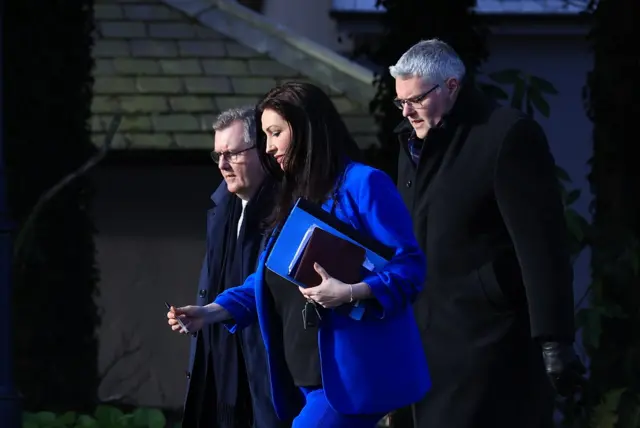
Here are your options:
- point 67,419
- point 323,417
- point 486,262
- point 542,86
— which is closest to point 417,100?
point 486,262

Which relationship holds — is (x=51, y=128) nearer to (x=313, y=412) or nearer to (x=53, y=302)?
(x=53, y=302)

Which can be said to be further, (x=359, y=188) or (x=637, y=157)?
(x=637, y=157)

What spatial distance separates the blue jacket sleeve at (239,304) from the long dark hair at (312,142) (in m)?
0.74

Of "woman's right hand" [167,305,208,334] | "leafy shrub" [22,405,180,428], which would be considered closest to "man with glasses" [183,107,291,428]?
"woman's right hand" [167,305,208,334]

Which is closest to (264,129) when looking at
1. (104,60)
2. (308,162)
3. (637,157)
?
(308,162)

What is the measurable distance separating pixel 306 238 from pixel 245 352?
1572mm

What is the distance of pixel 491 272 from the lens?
5320 millimetres

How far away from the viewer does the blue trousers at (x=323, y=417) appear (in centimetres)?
457

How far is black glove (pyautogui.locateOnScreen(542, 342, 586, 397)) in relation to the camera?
5125mm

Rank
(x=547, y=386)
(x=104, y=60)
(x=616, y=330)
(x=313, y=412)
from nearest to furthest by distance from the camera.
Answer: (x=313, y=412)
(x=547, y=386)
(x=616, y=330)
(x=104, y=60)

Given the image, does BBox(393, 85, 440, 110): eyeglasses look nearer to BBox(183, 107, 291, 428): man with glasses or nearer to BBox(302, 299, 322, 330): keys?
BBox(183, 107, 291, 428): man with glasses

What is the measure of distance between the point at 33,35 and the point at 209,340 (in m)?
4.58

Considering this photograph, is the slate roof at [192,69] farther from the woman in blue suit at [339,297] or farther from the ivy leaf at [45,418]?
the woman in blue suit at [339,297]

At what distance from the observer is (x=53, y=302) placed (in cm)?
1019
